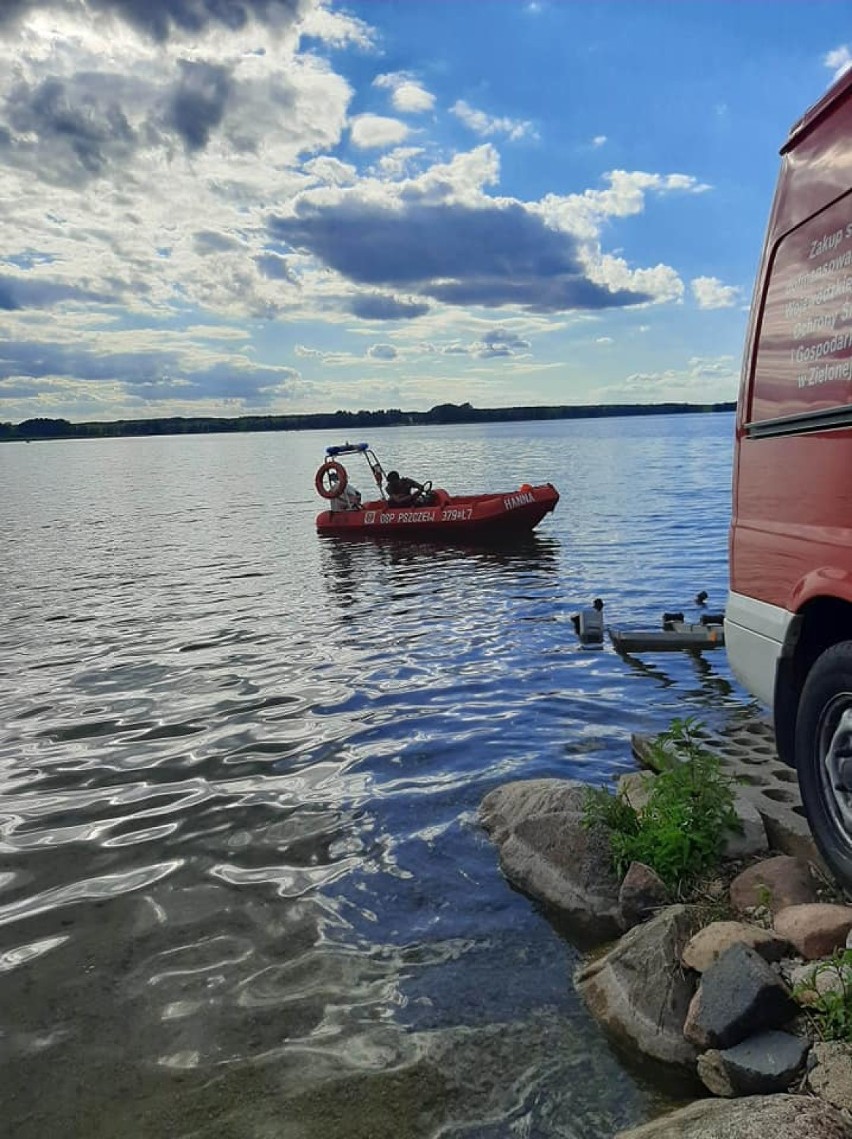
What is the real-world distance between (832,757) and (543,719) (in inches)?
169

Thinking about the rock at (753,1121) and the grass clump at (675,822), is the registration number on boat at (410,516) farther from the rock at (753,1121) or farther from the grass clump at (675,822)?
the rock at (753,1121)

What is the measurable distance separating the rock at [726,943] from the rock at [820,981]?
0.21 metres

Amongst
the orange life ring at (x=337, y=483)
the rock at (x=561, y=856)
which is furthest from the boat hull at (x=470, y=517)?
the rock at (x=561, y=856)

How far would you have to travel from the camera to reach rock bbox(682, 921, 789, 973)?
3652 mm

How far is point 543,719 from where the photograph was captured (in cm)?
820

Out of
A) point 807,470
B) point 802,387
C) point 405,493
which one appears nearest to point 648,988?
point 807,470

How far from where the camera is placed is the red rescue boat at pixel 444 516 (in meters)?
21.5

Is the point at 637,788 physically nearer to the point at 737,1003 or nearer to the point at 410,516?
the point at 737,1003

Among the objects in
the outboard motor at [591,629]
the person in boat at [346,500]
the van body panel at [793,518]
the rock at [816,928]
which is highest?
the van body panel at [793,518]

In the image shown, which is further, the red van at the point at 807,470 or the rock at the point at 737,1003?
the red van at the point at 807,470

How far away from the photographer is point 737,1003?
3.35 meters

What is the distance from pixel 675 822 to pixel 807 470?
1886 millimetres

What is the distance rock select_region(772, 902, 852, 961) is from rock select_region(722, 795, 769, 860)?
0.81m

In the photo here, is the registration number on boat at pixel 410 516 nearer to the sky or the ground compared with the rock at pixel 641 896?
nearer to the sky
